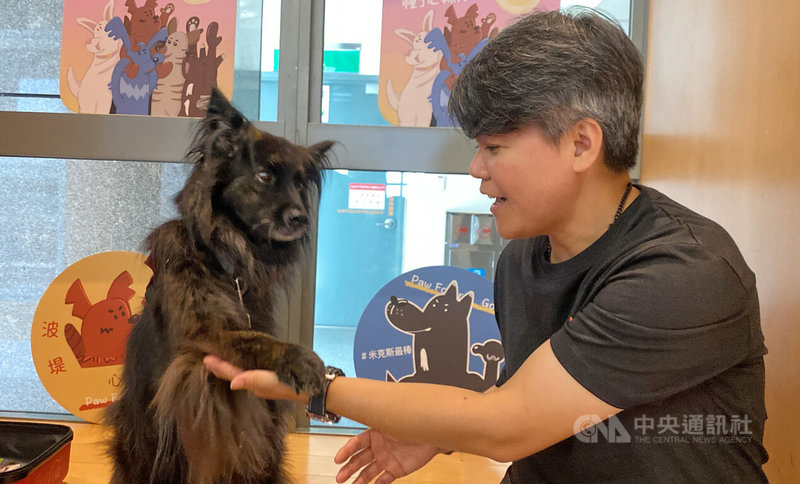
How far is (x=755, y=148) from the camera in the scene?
4.58ft

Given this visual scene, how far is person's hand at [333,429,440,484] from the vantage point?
1.22m

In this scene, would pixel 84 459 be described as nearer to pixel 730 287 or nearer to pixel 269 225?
pixel 269 225

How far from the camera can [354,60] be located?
229 cm

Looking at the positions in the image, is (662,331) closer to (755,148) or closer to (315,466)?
(755,148)

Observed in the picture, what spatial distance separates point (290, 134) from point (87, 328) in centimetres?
105

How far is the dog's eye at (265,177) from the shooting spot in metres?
1.29

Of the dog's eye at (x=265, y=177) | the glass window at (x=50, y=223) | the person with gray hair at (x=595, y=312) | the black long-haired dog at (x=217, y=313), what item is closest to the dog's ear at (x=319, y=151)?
the black long-haired dog at (x=217, y=313)

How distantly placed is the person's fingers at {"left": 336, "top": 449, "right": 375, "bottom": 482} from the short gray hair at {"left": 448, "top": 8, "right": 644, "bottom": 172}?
0.73 metres

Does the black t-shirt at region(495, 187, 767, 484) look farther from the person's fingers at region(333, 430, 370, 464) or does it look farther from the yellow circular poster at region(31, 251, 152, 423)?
the yellow circular poster at region(31, 251, 152, 423)

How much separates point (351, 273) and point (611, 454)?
1.46 m

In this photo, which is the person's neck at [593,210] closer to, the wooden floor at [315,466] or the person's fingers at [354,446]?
the person's fingers at [354,446]
